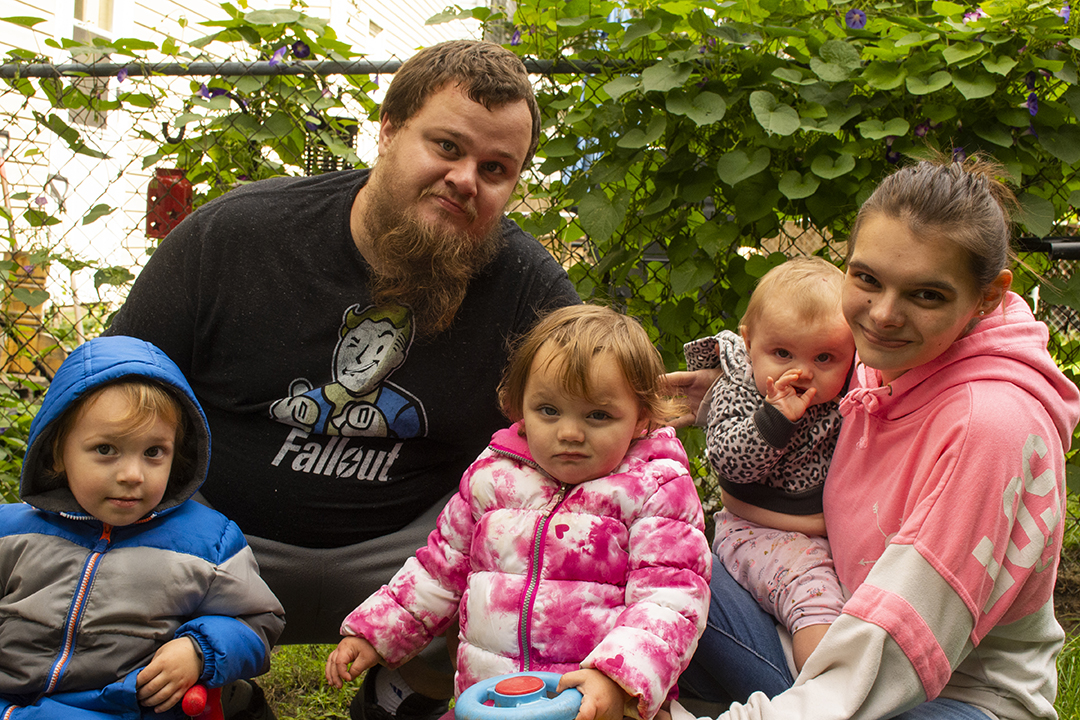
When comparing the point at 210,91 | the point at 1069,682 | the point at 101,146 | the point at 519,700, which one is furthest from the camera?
the point at 101,146

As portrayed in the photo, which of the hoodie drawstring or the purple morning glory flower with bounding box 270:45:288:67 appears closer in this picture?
the hoodie drawstring

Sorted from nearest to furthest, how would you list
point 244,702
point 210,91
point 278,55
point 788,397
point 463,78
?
point 788,397, point 244,702, point 463,78, point 278,55, point 210,91

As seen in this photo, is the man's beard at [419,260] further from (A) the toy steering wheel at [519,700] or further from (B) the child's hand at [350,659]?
(A) the toy steering wheel at [519,700]

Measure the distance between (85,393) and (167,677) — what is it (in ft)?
1.89

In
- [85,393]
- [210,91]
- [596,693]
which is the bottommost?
[596,693]

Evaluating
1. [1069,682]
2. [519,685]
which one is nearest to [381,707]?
[519,685]

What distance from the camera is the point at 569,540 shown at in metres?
1.64

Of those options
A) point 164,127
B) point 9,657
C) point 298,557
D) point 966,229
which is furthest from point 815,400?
point 164,127

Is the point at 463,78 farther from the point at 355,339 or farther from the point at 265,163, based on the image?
the point at 265,163

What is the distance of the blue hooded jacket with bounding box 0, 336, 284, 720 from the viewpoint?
163 centimetres

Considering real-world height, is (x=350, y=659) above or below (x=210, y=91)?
below

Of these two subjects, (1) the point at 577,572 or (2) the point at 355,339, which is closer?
(1) the point at 577,572

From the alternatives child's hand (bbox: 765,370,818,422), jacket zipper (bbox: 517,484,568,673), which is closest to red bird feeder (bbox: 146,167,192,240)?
jacket zipper (bbox: 517,484,568,673)

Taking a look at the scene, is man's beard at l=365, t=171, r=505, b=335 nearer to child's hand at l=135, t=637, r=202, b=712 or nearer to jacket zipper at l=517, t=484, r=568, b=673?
jacket zipper at l=517, t=484, r=568, b=673
